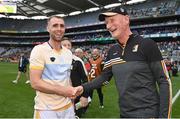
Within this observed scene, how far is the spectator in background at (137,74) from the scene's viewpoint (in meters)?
3.50

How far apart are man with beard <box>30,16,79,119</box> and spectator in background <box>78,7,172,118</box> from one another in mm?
773

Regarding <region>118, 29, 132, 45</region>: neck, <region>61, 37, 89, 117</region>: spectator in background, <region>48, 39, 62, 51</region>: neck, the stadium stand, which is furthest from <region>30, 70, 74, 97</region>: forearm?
the stadium stand

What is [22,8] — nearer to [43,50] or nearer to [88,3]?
[88,3]

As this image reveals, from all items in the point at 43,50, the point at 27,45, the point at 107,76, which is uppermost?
the point at 43,50

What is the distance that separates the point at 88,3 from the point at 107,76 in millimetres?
75899

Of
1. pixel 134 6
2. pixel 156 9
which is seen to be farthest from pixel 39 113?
pixel 134 6

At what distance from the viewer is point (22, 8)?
91500mm

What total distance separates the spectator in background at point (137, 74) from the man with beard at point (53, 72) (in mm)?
773

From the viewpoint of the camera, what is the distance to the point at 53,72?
4.43 meters

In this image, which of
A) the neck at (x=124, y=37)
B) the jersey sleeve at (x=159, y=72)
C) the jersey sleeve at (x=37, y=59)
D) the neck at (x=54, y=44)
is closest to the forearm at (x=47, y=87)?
the jersey sleeve at (x=37, y=59)

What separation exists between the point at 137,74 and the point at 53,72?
1214 mm

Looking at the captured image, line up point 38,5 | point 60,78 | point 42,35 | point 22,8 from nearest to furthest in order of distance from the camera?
1. point 60,78
2. point 38,5
3. point 22,8
4. point 42,35

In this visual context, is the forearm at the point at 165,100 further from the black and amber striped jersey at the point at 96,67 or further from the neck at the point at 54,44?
the black and amber striped jersey at the point at 96,67

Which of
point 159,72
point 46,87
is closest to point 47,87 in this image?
point 46,87
